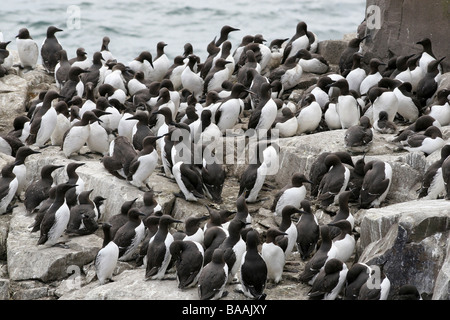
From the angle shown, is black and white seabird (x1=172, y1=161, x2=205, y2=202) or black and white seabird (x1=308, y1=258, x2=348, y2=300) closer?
black and white seabird (x1=308, y1=258, x2=348, y2=300)

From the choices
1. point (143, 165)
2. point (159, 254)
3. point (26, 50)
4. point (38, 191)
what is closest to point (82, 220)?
point (38, 191)

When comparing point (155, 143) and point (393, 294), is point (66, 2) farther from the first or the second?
point (393, 294)

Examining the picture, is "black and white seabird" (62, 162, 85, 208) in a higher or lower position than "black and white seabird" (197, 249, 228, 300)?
higher

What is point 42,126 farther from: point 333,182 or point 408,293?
point 408,293

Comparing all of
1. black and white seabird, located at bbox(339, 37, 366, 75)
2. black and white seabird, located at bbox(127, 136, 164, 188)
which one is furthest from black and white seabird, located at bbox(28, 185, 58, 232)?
black and white seabird, located at bbox(339, 37, 366, 75)

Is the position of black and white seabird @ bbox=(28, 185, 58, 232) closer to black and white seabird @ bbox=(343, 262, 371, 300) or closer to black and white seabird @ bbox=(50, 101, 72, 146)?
black and white seabird @ bbox=(50, 101, 72, 146)

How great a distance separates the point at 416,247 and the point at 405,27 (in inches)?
267

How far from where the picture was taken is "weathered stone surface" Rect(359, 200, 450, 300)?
9820 mm

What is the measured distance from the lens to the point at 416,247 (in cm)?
987

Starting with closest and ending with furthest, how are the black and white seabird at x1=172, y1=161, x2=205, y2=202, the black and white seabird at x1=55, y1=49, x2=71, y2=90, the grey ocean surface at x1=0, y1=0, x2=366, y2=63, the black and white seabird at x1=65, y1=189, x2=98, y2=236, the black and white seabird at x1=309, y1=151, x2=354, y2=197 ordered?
the black and white seabird at x1=65, y1=189, x2=98, y2=236 → the black and white seabird at x1=172, y1=161, x2=205, y2=202 → the black and white seabird at x1=309, y1=151, x2=354, y2=197 → the black and white seabird at x1=55, y1=49, x2=71, y2=90 → the grey ocean surface at x1=0, y1=0, x2=366, y2=63

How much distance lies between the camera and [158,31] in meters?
36.0

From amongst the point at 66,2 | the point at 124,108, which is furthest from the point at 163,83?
the point at 66,2

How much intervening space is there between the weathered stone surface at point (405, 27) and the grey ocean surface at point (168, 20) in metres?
16.2

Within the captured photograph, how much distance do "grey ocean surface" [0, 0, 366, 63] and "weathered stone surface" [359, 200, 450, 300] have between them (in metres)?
22.6
